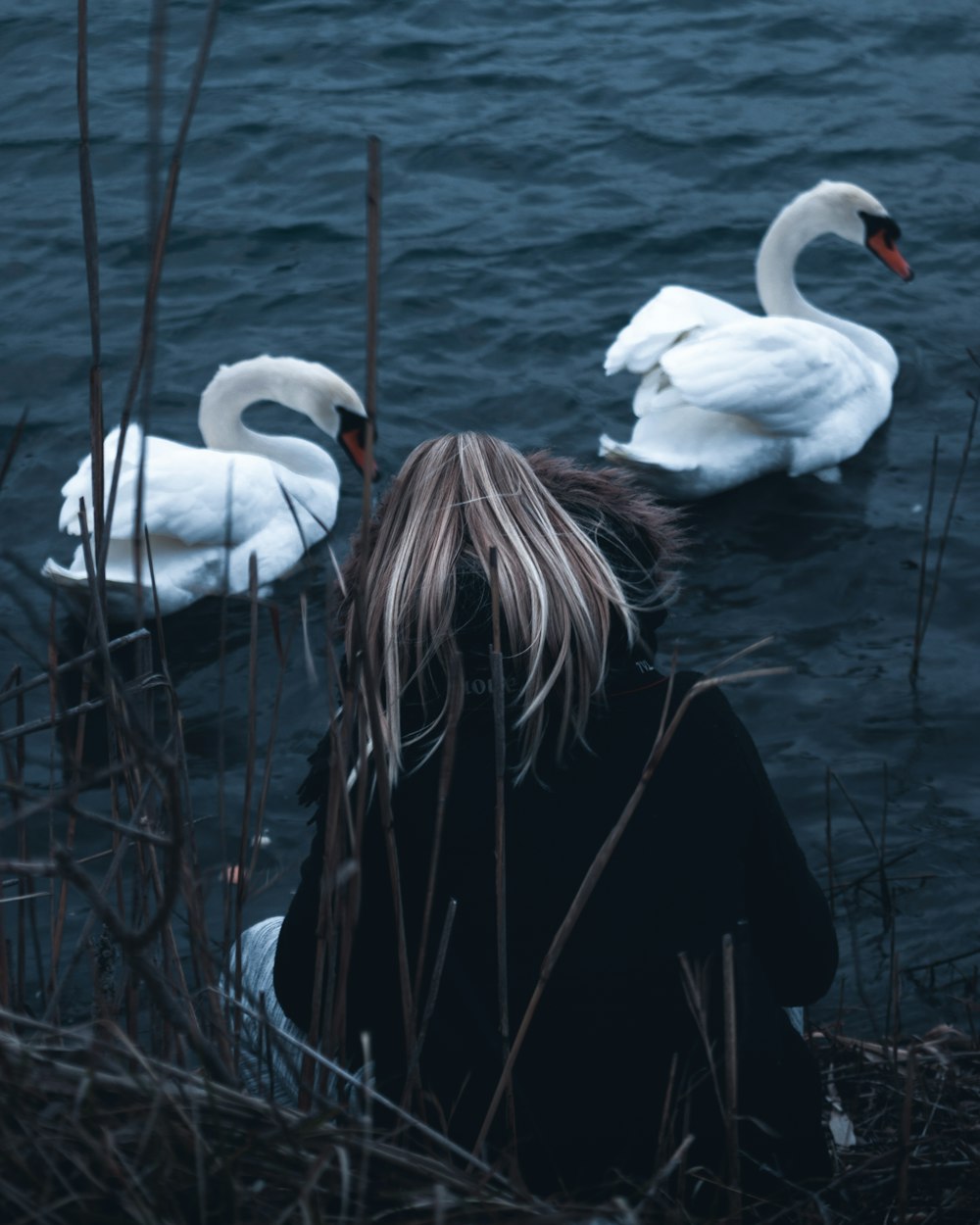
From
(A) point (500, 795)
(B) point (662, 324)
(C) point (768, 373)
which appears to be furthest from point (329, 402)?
(A) point (500, 795)

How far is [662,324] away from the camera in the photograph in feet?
21.5

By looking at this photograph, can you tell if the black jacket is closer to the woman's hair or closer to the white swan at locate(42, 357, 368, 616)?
the woman's hair

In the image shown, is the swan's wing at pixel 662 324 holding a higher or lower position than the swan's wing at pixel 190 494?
higher

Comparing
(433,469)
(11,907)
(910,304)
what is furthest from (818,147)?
(433,469)

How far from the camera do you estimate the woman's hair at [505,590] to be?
2027 millimetres

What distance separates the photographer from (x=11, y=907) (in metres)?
4.43

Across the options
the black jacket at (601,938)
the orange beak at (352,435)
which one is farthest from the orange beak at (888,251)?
the black jacket at (601,938)

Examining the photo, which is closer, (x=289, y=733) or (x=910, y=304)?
(x=289, y=733)

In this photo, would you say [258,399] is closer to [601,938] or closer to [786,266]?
[786,266]

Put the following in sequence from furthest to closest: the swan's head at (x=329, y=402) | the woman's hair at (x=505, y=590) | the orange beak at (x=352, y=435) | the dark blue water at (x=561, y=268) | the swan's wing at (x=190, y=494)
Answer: the orange beak at (x=352, y=435)
the swan's head at (x=329, y=402)
the swan's wing at (x=190, y=494)
the dark blue water at (x=561, y=268)
the woman's hair at (x=505, y=590)

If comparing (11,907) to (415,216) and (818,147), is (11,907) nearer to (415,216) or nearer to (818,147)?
(415,216)

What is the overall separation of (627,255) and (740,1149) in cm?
642

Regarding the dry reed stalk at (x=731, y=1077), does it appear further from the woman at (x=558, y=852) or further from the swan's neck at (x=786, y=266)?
the swan's neck at (x=786, y=266)

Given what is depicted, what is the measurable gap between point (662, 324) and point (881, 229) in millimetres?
1627
